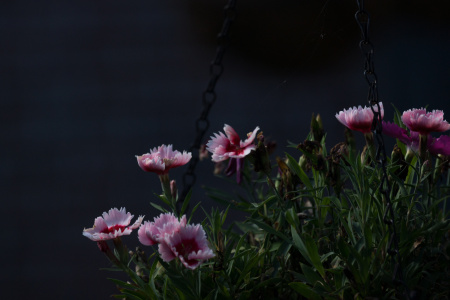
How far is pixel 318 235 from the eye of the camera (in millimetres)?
1021

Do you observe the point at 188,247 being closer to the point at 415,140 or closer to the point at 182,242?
the point at 182,242

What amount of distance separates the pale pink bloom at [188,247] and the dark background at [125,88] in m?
2.15

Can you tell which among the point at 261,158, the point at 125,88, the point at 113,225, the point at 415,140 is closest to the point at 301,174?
the point at 261,158

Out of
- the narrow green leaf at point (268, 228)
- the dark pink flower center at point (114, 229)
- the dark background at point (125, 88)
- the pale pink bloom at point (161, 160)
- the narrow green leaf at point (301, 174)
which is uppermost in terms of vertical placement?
the narrow green leaf at point (301, 174)

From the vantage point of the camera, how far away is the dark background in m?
3.07

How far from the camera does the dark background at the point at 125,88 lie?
3.07m

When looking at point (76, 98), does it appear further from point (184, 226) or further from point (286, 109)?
point (184, 226)

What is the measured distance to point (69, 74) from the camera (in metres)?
3.22

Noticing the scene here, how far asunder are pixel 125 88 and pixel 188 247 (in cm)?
238

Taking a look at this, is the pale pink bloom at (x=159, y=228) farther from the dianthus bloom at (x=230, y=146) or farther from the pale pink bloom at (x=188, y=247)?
the dianthus bloom at (x=230, y=146)

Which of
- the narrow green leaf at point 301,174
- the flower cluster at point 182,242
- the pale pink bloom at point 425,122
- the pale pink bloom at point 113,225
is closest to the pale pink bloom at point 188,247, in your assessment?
the flower cluster at point 182,242

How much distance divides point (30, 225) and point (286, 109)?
1441 millimetres

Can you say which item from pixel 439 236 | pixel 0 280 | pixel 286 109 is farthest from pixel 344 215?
pixel 0 280

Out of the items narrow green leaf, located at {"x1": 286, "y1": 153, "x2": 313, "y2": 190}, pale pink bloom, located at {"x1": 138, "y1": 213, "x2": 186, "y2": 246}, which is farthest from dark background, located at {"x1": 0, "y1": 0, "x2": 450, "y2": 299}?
pale pink bloom, located at {"x1": 138, "y1": 213, "x2": 186, "y2": 246}
